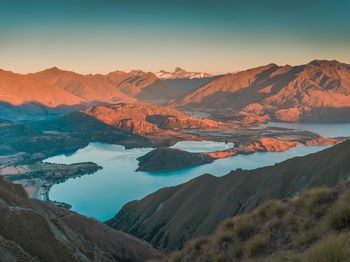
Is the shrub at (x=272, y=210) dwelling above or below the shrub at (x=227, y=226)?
above

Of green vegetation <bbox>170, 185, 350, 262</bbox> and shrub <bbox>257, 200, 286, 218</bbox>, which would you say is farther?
shrub <bbox>257, 200, 286, 218</bbox>

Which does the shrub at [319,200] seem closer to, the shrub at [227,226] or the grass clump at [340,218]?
the grass clump at [340,218]

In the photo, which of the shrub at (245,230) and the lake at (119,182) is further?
the lake at (119,182)

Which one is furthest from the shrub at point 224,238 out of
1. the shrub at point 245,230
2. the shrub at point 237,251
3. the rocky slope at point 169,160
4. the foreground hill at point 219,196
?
the rocky slope at point 169,160

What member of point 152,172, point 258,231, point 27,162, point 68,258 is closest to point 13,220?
point 68,258

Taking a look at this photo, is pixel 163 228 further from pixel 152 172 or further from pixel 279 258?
pixel 152 172

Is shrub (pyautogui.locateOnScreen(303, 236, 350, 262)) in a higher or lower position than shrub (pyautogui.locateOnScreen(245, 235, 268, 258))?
higher

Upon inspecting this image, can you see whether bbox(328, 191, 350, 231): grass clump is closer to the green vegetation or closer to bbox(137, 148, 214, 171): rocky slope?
the green vegetation

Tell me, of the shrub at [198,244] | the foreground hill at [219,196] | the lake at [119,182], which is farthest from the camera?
the lake at [119,182]

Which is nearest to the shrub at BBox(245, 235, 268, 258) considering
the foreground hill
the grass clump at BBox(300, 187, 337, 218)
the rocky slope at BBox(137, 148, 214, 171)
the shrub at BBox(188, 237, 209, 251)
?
the grass clump at BBox(300, 187, 337, 218)
